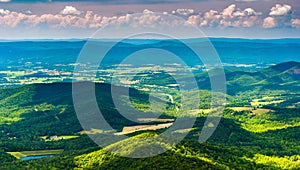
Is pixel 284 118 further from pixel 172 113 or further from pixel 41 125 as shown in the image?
pixel 41 125

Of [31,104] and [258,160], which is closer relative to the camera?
[258,160]

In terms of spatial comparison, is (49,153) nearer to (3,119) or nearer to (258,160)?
(258,160)

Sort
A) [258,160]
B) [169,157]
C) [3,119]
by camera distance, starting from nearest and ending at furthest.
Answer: [169,157] < [258,160] < [3,119]

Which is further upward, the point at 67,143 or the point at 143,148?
the point at 143,148

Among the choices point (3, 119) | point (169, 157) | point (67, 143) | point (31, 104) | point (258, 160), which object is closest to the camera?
point (169, 157)

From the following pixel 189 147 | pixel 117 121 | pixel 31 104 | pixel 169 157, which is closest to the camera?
pixel 169 157

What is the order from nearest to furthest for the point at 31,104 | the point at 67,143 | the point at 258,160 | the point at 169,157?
the point at 169,157 → the point at 258,160 → the point at 67,143 → the point at 31,104

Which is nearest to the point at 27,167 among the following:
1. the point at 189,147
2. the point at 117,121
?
the point at 189,147

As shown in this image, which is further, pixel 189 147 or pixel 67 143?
pixel 67 143

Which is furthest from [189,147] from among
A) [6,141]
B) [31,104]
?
[31,104]
